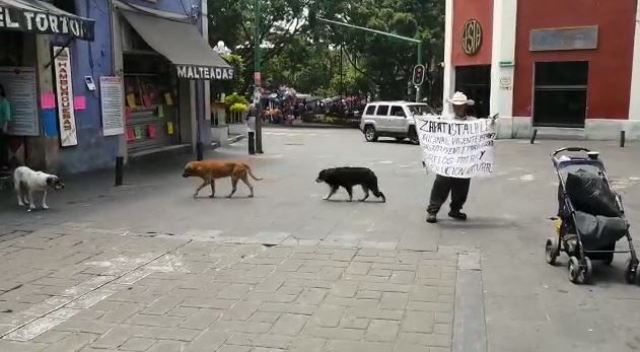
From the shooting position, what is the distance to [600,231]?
20.1 ft

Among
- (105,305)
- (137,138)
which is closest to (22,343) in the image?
(105,305)

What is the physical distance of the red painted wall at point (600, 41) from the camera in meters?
24.2

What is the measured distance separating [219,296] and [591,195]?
3721 mm

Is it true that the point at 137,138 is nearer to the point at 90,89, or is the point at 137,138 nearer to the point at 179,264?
the point at 90,89

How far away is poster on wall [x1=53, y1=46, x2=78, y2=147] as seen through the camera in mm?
13062

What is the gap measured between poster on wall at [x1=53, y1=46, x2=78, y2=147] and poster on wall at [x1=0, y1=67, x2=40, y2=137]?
527mm

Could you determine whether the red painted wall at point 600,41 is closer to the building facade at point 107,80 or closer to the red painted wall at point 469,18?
the red painted wall at point 469,18

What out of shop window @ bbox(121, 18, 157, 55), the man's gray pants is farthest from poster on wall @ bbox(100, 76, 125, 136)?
the man's gray pants

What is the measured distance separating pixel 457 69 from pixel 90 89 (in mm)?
19144

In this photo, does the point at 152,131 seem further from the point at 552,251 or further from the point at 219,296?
the point at 552,251

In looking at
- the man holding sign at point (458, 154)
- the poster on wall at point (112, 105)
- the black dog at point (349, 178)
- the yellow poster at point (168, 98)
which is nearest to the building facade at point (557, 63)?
the yellow poster at point (168, 98)

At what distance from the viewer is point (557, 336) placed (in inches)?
190

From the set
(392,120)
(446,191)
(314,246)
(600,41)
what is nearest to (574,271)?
(314,246)

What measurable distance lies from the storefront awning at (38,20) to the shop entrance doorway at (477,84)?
19.6m
